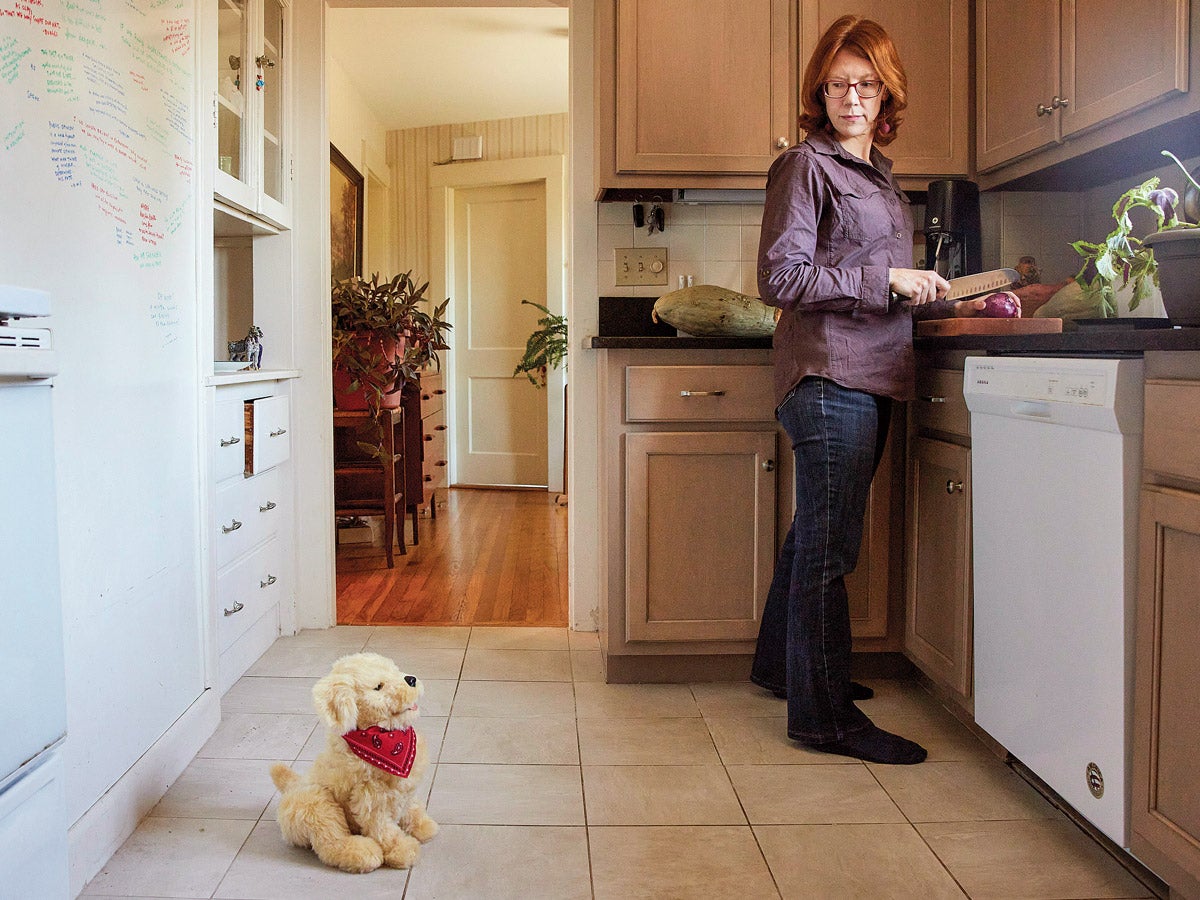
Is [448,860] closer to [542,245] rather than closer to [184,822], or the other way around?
[184,822]

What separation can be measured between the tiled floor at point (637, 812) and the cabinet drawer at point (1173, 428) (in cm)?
70

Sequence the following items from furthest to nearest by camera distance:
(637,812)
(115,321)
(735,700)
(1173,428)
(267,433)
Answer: (267,433) → (735,700) → (637,812) → (115,321) → (1173,428)

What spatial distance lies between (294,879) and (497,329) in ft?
18.1

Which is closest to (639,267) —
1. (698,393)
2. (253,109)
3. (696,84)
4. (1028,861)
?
(696,84)

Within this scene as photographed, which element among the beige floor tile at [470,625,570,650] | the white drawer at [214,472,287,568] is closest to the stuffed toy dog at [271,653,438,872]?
the white drawer at [214,472,287,568]

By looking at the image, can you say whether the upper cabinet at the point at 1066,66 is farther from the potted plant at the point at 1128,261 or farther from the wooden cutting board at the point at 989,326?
the wooden cutting board at the point at 989,326

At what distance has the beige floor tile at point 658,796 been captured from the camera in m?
1.95

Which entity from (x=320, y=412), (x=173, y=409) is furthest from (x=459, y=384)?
(x=173, y=409)

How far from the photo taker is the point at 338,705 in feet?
5.64

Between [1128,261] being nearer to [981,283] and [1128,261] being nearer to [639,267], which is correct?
[981,283]

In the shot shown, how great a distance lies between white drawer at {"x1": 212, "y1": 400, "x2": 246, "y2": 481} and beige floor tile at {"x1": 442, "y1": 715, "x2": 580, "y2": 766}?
83 centimetres

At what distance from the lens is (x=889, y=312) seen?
88.7 inches

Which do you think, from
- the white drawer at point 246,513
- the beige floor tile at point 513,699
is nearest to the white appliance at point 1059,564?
the beige floor tile at point 513,699

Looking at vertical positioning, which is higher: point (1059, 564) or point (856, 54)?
point (856, 54)
